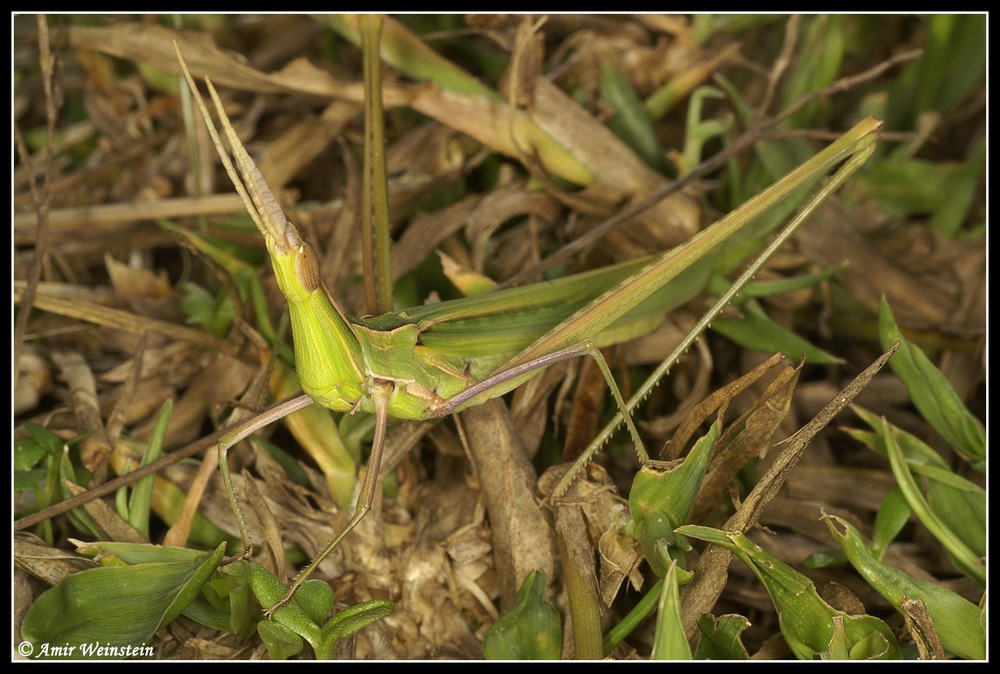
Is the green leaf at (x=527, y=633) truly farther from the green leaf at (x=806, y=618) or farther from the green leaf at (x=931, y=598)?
the green leaf at (x=931, y=598)

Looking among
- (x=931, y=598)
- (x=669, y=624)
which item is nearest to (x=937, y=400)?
(x=931, y=598)

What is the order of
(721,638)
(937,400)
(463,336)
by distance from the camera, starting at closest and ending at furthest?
(721,638), (463,336), (937,400)

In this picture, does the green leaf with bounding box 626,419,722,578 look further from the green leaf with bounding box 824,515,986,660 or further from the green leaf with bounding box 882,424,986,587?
the green leaf with bounding box 882,424,986,587

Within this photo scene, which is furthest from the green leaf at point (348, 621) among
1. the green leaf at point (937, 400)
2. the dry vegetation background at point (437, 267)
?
the green leaf at point (937, 400)

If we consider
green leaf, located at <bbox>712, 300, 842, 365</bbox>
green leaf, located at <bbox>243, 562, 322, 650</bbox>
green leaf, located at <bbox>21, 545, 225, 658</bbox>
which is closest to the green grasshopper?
green leaf, located at <bbox>243, 562, 322, 650</bbox>

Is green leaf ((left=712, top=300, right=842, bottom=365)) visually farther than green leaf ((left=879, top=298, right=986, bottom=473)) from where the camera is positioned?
Yes

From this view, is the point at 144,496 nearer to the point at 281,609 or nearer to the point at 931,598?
Result: the point at 281,609
